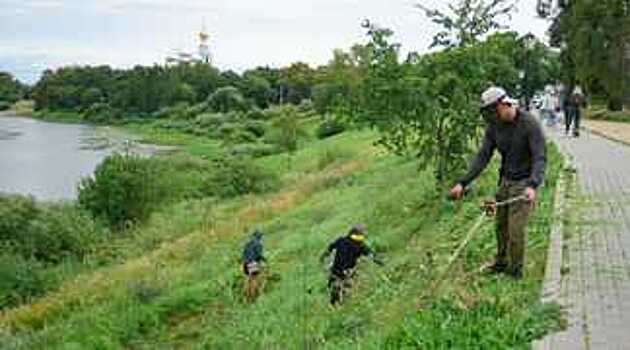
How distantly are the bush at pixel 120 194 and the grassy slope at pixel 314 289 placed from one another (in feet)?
19.4

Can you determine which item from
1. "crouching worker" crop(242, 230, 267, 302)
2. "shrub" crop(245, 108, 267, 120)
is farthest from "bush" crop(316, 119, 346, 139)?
"crouching worker" crop(242, 230, 267, 302)

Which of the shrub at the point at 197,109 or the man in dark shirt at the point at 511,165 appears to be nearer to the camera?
the man in dark shirt at the point at 511,165

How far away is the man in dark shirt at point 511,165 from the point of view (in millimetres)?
8625

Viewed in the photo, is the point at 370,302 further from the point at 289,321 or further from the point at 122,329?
the point at 122,329

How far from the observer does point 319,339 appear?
997 centimetres

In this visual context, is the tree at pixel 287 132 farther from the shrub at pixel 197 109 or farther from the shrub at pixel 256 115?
the shrub at pixel 197 109

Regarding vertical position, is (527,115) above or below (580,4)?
below

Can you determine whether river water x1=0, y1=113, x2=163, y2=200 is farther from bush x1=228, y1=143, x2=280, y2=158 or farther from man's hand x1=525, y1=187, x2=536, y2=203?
man's hand x1=525, y1=187, x2=536, y2=203

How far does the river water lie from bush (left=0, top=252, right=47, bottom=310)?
22.4 meters

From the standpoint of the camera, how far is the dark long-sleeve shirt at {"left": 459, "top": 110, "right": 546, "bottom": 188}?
867 cm

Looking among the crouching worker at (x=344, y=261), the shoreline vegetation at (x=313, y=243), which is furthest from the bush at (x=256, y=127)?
the crouching worker at (x=344, y=261)

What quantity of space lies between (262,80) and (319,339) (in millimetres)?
115875

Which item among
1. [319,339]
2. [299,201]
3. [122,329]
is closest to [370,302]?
[319,339]

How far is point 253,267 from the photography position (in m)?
15.8
